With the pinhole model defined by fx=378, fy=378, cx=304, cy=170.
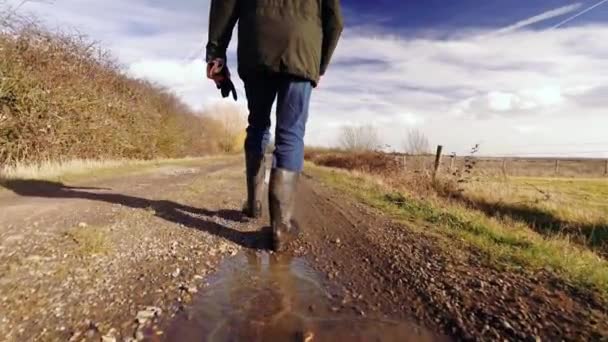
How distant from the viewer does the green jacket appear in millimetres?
2342

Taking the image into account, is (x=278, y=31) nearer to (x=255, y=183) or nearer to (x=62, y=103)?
(x=255, y=183)

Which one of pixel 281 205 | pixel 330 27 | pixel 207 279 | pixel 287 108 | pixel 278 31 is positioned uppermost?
pixel 330 27

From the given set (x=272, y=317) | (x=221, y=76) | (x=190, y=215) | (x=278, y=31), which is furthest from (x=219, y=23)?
(x=272, y=317)

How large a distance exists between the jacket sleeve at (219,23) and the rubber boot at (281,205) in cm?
95

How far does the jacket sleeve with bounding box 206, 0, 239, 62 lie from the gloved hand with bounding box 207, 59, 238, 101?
0.05m

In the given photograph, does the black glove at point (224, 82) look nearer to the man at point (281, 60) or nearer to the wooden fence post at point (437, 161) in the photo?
the man at point (281, 60)

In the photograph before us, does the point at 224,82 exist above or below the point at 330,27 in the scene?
below

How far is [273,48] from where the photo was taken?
2.34 m

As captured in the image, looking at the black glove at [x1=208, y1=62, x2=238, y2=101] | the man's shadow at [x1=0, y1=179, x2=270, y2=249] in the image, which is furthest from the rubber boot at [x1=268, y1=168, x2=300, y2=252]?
the black glove at [x1=208, y1=62, x2=238, y2=101]

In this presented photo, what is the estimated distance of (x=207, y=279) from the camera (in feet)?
5.95

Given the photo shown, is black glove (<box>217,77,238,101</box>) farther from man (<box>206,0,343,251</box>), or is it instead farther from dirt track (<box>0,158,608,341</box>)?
dirt track (<box>0,158,608,341</box>)

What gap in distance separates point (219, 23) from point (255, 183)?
1.19 m

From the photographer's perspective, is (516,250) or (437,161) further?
(437,161)

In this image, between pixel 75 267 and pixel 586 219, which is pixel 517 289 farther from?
pixel 586 219
